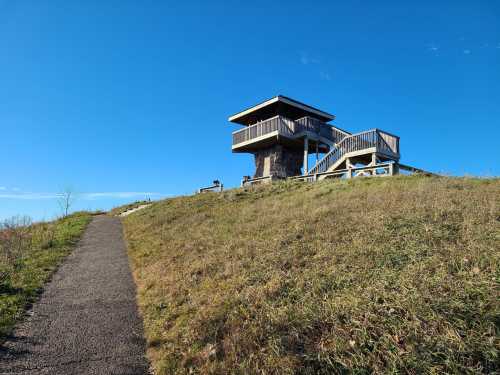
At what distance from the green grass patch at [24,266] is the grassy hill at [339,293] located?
2.54m

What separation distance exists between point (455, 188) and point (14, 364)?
13.1m

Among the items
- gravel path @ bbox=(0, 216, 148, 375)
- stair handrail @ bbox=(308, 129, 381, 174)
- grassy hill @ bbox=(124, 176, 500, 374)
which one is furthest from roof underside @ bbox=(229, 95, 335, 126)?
gravel path @ bbox=(0, 216, 148, 375)

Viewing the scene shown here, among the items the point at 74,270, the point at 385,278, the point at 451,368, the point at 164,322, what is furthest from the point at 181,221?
the point at 451,368

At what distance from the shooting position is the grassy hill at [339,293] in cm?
360

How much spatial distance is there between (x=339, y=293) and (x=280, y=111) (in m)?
23.7

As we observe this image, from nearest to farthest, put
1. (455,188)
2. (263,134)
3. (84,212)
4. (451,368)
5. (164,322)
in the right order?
(451,368) → (164,322) → (455,188) → (263,134) → (84,212)

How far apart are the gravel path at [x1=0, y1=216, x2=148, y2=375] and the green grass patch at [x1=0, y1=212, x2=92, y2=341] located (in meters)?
0.29

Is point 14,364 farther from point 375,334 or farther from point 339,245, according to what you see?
point 339,245

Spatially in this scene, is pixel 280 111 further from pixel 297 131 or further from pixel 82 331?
pixel 82 331

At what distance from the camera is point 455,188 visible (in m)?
11.1

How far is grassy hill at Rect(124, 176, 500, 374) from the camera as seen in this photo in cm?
360

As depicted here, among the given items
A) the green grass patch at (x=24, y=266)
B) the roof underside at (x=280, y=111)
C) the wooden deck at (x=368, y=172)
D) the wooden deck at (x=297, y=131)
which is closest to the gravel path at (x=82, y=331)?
the green grass patch at (x=24, y=266)

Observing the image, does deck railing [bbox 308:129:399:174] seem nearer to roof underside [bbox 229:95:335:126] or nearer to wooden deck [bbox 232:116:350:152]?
wooden deck [bbox 232:116:350:152]

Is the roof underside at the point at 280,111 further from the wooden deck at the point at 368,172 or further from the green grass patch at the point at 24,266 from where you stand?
the green grass patch at the point at 24,266
